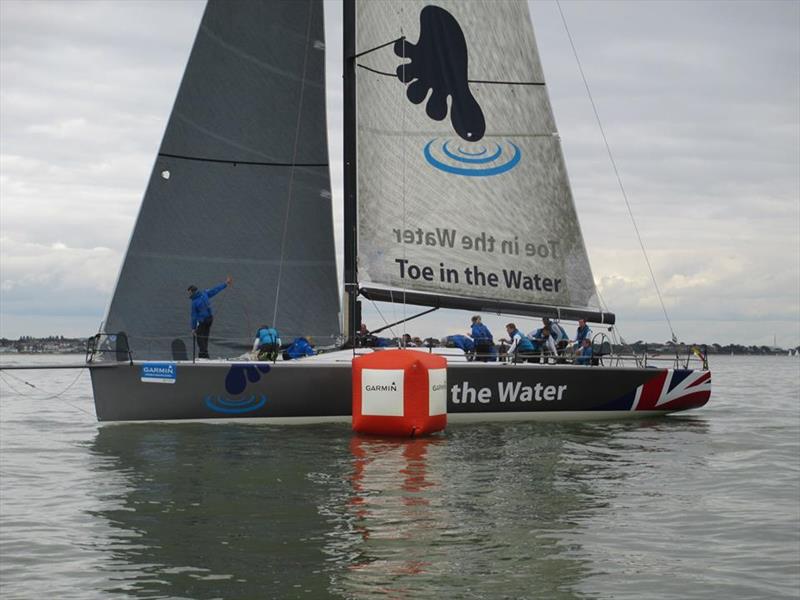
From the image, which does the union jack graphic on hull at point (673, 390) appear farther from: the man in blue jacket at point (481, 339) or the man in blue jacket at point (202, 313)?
the man in blue jacket at point (202, 313)

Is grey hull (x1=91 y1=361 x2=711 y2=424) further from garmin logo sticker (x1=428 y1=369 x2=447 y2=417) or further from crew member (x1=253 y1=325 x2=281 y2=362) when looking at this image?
garmin logo sticker (x1=428 y1=369 x2=447 y2=417)

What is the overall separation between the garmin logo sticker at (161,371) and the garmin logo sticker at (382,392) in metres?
3.12

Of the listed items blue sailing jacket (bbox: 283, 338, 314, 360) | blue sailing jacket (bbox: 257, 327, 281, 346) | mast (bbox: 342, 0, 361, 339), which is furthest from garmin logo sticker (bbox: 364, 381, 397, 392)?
mast (bbox: 342, 0, 361, 339)

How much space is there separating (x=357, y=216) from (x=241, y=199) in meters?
2.06

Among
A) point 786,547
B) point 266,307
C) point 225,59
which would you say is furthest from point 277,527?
point 225,59

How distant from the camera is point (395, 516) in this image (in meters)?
9.34

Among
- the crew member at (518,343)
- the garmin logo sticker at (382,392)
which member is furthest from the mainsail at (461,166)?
the garmin logo sticker at (382,392)

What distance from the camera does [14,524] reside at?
29.7ft

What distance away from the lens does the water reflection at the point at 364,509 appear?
7.21m

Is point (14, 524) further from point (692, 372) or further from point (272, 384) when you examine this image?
point (692, 372)

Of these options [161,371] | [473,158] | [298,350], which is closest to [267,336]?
[298,350]

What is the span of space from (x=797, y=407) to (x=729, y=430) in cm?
911

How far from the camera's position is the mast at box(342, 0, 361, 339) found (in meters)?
18.0

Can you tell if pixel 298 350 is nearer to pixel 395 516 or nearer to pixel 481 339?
pixel 481 339
